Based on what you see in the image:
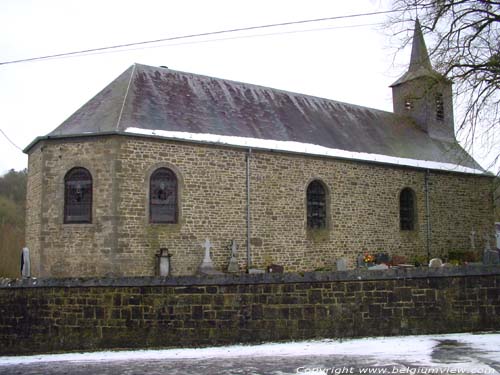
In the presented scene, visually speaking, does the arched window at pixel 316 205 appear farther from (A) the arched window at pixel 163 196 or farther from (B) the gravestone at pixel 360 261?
(A) the arched window at pixel 163 196

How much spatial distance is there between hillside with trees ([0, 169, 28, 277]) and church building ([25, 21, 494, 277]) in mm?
12959

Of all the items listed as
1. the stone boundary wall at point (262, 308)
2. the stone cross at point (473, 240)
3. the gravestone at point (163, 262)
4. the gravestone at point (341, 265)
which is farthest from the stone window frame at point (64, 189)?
the stone cross at point (473, 240)

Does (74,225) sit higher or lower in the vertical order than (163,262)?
higher

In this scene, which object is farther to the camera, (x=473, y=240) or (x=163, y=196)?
(x=473, y=240)

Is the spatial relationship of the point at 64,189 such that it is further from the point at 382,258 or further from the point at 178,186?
the point at 382,258

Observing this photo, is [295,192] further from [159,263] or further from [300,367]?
[300,367]

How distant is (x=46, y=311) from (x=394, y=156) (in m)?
15.0

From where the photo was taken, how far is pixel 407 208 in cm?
2184

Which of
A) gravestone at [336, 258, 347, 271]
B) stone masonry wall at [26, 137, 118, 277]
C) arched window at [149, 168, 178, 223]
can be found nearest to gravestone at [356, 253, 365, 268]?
gravestone at [336, 258, 347, 271]

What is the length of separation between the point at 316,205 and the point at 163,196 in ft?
18.7

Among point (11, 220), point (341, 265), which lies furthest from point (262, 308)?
point (11, 220)

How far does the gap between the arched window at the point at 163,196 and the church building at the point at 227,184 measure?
33mm

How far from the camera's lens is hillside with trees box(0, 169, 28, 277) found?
99.2 ft

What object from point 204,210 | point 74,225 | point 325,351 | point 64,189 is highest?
point 64,189
